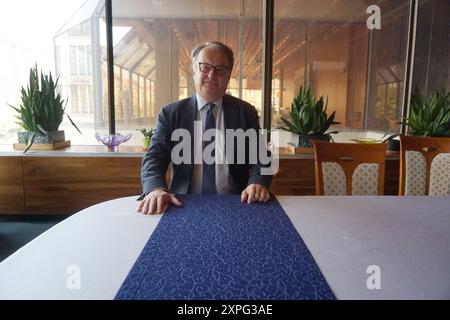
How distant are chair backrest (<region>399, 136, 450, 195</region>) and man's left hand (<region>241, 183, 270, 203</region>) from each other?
995 millimetres

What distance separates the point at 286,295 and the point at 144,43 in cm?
324

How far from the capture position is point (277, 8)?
3184 mm

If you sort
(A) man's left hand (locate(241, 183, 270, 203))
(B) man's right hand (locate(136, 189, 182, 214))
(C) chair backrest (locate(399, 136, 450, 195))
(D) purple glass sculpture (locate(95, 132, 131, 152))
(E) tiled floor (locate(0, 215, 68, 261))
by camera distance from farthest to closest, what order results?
(D) purple glass sculpture (locate(95, 132, 131, 152)) → (E) tiled floor (locate(0, 215, 68, 261)) → (C) chair backrest (locate(399, 136, 450, 195)) → (A) man's left hand (locate(241, 183, 270, 203)) → (B) man's right hand (locate(136, 189, 182, 214))

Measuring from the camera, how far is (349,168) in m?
1.71

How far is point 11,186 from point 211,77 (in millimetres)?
2261

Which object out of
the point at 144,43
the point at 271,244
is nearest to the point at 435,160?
the point at 271,244

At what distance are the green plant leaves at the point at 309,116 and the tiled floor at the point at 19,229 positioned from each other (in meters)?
2.34

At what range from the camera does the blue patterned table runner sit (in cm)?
65

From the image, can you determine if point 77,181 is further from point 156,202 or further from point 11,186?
point 156,202

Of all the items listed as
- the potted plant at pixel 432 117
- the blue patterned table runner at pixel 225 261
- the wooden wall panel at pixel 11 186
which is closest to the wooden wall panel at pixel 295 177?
the potted plant at pixel 432 117

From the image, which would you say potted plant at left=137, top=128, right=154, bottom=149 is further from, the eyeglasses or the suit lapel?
the eyeglasses

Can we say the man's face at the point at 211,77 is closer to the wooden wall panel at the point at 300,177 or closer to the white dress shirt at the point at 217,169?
the white dress shirt at the point at 217,169

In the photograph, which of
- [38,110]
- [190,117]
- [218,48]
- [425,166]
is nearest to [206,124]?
[190,117]

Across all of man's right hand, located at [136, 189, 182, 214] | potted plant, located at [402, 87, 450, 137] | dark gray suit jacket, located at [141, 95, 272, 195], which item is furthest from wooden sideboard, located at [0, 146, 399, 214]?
man's right hand, located at [136, 189, 182, 214]
